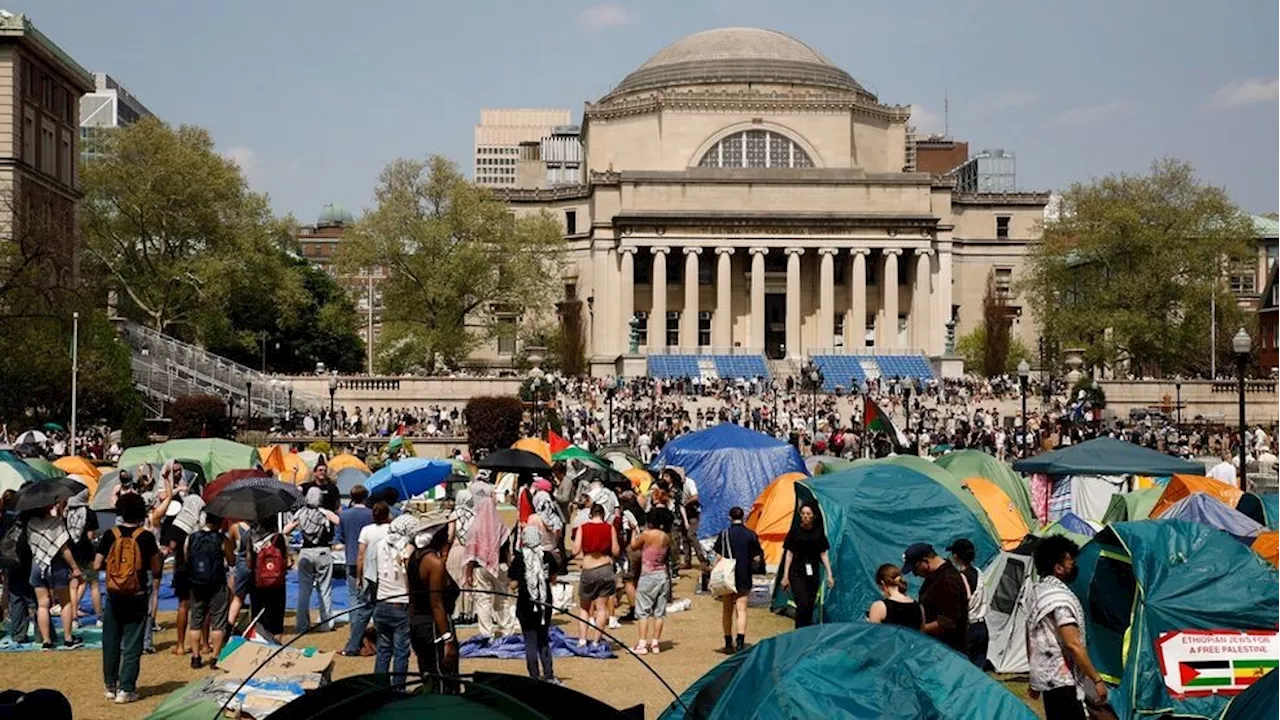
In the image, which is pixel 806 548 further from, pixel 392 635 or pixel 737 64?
pixel 737 64

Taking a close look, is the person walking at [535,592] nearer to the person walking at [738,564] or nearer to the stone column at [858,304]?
the person walking at [738,564]

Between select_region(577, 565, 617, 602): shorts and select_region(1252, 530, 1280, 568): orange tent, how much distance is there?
6.85 m

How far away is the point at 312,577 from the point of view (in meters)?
17.5

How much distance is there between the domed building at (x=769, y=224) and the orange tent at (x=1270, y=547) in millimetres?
63182

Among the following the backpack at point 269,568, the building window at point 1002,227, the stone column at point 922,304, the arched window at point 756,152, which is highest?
the arched window at point 756,152

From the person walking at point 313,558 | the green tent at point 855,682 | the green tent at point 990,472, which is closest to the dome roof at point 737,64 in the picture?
the green tent at point 990,472

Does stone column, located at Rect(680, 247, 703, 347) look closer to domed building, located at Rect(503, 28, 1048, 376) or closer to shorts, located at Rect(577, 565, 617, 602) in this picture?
domed building, located at Rect(503, 28, 1048, 376)

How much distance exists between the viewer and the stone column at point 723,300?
84375mm

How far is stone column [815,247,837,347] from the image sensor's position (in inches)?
3327

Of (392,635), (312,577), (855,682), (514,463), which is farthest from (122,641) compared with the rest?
(514,463)

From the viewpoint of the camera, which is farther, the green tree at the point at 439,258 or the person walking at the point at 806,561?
the green tree at the point at 439,258

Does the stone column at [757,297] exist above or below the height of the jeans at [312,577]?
above

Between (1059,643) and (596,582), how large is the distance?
6.82m

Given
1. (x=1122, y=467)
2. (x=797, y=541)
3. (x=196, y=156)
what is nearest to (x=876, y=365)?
(x=196, y=156)
